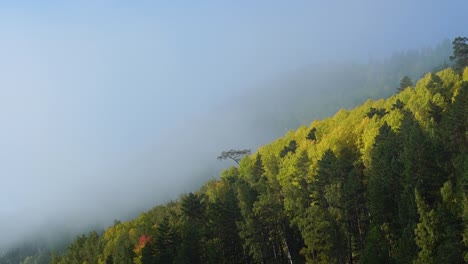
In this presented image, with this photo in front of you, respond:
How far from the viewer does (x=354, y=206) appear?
7162 cm

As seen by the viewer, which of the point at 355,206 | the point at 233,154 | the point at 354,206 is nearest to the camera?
the point at 354,206

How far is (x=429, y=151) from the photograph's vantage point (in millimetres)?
65625

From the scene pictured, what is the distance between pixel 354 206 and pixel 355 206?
1.10 ft

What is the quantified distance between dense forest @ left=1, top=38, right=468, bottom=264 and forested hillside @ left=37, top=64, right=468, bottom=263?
0.17 m

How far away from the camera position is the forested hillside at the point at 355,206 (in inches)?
2270

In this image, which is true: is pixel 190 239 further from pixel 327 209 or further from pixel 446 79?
pixel 446 79

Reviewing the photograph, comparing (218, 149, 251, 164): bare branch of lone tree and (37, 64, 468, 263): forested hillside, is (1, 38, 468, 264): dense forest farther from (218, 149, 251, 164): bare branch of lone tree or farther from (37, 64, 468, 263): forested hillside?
(218, 149, 251, 164): bare branch of lone tree

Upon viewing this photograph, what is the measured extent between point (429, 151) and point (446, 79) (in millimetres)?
60919

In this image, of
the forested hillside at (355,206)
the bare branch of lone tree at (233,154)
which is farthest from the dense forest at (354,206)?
the bare branch of lone tree at (233,154)

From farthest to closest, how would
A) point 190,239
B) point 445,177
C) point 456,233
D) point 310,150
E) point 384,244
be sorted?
point 310,150
point 190,239
point 445,177
point 384,244
point 456,233

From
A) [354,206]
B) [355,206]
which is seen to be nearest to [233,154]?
[355,206]

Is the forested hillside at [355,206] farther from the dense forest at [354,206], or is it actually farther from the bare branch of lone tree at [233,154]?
the bare branch of lone tree at [233,154]

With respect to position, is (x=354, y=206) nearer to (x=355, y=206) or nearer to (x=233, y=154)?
(x=355, y=206)

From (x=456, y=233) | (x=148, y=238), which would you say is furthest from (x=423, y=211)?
(x=148, y=238)
